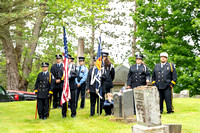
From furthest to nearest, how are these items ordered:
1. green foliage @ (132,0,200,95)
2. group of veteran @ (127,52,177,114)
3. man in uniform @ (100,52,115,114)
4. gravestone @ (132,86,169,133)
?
green foliage @ (132,0,200,95), man in uniform @ (100,52,115,114), group of veteran @ (127,52,177,114), gravestone @ (132,86,169,133)

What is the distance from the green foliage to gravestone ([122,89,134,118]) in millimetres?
12313

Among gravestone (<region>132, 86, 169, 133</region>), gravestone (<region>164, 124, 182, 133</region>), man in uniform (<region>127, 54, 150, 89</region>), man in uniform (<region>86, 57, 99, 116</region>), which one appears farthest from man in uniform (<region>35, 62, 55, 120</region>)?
gravestone (<region>164, 124, 182, 133</region>)

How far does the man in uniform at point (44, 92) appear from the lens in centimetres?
947

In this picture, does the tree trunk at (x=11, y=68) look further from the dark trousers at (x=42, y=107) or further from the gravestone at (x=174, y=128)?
the gravestone at (x=174, y=128)

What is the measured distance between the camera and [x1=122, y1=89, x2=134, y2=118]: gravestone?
8289 millimetres

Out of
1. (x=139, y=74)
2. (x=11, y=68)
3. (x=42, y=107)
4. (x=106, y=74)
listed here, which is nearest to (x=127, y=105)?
(x=139, y=74)

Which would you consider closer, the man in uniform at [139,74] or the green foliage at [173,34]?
the man in uniform at [139,74]

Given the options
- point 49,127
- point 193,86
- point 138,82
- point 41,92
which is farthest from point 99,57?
point 193,86

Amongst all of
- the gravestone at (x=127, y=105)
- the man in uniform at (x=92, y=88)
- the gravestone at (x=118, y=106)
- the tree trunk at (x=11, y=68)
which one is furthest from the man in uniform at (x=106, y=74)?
the tree trunk at (x=11, y=68)

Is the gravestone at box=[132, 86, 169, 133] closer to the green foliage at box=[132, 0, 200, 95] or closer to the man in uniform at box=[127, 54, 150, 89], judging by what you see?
the man in uniform at box=[127, 54, 150, 89]

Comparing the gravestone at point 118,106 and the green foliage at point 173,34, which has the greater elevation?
the green foliage at point 173,34

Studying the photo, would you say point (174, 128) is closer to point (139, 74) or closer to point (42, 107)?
point (139, 74)

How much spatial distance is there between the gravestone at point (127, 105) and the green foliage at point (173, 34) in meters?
12.3

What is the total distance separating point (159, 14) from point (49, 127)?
57.4 feet
